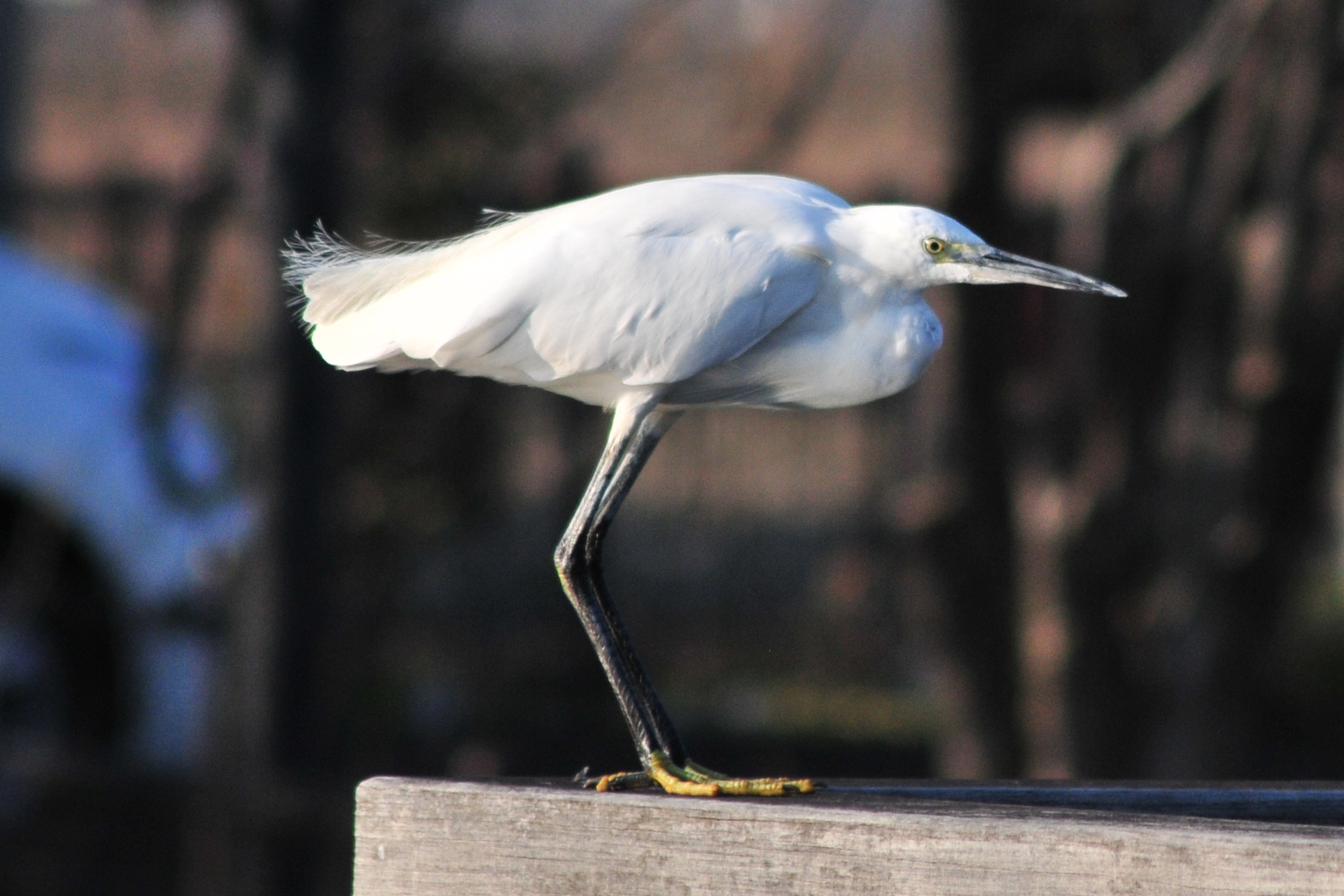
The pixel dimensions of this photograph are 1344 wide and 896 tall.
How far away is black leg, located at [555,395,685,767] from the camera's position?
78.3 inches

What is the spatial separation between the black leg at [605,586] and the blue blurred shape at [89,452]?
3316mm

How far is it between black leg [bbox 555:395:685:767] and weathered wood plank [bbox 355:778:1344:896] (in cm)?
14

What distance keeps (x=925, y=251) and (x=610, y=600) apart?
56 cm

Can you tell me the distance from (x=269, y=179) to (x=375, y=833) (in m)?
2.86

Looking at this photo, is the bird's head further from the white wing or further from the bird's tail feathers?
the bird's tail feathers

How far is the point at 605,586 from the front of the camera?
2047mm

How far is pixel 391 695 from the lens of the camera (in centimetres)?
668

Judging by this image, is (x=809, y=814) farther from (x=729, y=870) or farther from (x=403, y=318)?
(x=403, y=318)

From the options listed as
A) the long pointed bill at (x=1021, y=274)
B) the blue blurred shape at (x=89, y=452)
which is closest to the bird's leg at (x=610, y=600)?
the long pointed bill at (x=1021, y=274)

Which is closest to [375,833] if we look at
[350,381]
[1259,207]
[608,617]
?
A: [608,617]

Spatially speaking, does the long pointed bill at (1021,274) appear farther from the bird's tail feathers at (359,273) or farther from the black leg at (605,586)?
the bird's tail feathers at (359,273)

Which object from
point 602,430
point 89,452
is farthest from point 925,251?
point 602,430

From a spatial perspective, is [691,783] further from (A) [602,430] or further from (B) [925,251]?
(A) [602,430]

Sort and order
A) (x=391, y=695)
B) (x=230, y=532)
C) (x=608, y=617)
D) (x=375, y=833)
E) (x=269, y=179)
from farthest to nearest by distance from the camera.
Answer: (x=391, y=695)
(x=230, y=532)
(x=269, y=179)
(x=608, y=617)
(x=375, y=833)
